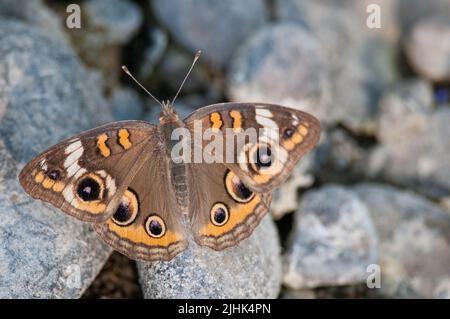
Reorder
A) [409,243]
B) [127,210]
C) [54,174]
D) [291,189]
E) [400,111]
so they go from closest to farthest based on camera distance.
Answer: [54,174]
[127,210]
[409,243]
[291,189]
[400,111]

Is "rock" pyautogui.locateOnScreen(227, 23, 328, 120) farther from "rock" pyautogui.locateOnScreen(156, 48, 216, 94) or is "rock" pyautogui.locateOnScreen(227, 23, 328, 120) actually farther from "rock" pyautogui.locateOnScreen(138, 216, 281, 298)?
"rock" pyautogui.locateOnScreen(138, 216, 281, 298)

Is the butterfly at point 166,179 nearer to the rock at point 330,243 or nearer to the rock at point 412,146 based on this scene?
the rock at point 330,243

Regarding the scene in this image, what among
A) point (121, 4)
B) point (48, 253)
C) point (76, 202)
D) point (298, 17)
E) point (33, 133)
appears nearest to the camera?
point (76, 202)

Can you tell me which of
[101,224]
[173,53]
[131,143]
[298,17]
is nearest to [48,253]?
[101,224]

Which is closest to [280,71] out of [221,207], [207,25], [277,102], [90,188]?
[277,102]

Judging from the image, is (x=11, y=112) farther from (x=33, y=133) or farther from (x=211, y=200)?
(x=211, y=200)

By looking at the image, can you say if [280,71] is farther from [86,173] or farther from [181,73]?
[86,173]

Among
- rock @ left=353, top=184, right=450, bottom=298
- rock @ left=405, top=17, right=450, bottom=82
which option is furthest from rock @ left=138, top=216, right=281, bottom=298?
rock @ left=405, top=17, right=450, bottom=82
